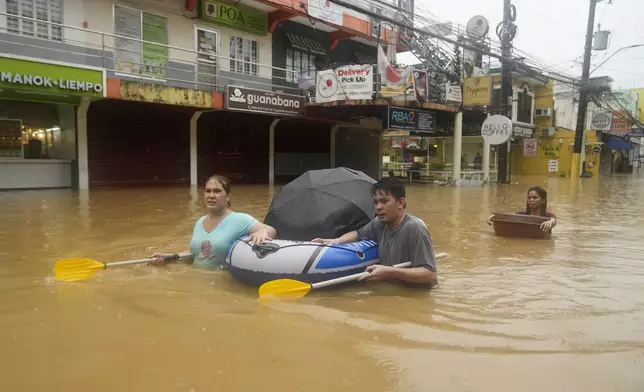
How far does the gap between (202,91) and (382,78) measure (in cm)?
623

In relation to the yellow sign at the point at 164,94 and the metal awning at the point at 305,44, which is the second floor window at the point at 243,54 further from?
the yellow sign at the point at 164,94

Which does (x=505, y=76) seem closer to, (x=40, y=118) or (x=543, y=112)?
(x=40, y=118)

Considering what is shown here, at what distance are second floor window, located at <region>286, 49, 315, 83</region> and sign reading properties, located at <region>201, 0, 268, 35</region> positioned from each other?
69.4 inches

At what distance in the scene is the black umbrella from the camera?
551 centimetres

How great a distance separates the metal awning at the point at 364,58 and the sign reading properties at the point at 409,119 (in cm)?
457

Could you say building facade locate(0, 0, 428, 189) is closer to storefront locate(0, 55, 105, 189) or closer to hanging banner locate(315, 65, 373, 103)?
storefront locate(0, 55, 105, 189)

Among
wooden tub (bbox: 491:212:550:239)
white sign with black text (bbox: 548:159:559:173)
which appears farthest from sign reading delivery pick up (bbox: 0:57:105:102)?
white sign with black text (bbox: 548:159:559:173)

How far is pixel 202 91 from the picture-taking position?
15656 millimetres

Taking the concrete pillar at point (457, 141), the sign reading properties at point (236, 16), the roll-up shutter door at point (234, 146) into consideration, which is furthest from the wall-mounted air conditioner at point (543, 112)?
the sign reading properties at point (236, 16)

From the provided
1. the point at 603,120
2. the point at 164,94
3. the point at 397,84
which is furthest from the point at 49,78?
the point at 603,120

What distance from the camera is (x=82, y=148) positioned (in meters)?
15.0

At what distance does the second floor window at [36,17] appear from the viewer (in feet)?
42.5

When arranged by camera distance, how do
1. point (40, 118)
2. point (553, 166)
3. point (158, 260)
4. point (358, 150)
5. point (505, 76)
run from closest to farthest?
1. point (158, 260)
2. point (40, 118)
3. point (505, 76)
4. point (358, 150)
5. point (553, 166)

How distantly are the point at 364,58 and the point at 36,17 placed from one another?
45.1 feet
